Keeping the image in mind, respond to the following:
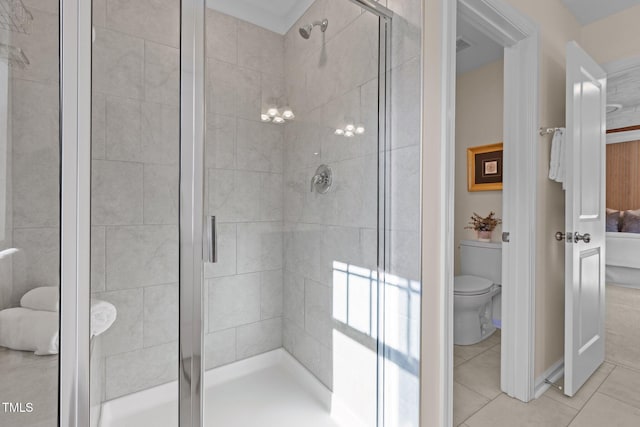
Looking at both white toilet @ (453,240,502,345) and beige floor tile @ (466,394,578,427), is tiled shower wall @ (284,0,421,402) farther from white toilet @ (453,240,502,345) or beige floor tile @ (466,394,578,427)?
white toilet @ (453,240,502,345)

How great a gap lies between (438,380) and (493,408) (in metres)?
0.74

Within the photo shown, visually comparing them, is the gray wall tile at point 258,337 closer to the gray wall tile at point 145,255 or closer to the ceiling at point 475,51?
the gray wall tile at point 145,255

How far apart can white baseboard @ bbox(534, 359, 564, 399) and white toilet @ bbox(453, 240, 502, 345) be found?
58 centimetres

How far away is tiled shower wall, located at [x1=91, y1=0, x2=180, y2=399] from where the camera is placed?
833 millimetres

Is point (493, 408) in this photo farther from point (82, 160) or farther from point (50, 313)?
point (82, 160)

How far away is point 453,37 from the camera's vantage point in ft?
4.19

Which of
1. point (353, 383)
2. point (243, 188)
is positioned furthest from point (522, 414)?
point (243, 188)

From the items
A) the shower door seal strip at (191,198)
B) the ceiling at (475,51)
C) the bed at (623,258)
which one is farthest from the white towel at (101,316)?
the bed at (623,258)

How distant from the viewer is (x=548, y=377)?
192cm

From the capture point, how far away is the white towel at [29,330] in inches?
26.0

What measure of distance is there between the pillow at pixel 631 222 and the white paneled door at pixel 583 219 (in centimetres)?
398

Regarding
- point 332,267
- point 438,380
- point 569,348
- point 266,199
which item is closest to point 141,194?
point 266,199

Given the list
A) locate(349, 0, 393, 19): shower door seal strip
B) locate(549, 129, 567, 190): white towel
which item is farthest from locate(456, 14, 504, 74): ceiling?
locate(349, 0, 393, 19): shower door seal strip

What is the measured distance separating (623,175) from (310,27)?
6336 mm
